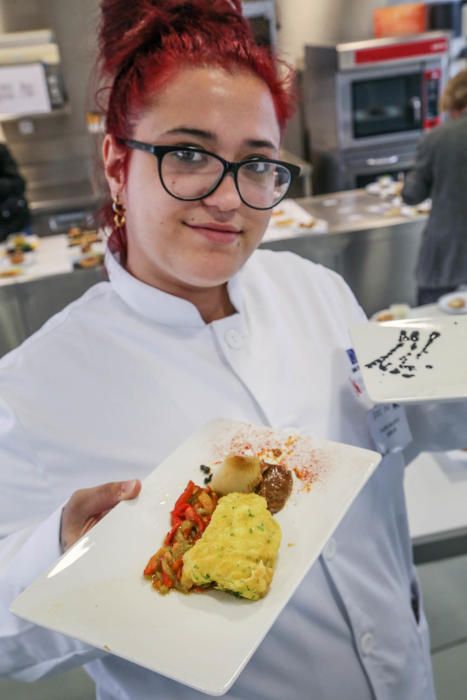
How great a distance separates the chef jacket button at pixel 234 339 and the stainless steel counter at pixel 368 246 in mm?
2293

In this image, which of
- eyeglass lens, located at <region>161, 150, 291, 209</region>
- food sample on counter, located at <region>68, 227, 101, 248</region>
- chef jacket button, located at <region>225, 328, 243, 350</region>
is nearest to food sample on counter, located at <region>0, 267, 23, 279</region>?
food sample on counter, located at <region>68, 227, 101, 248</region>

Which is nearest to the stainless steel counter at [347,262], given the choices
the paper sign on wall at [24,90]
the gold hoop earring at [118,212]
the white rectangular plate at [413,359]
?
the gold hoop earring at [118,212]

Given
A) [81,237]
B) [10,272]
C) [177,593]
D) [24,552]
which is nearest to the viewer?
[177,593]

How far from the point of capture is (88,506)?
2.80 ft

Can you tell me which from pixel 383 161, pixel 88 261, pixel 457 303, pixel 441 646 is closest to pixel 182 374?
pixel 441 646

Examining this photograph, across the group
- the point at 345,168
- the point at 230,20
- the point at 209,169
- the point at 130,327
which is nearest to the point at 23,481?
the point at 130,327

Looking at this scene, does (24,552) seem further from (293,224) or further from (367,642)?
(293,224)

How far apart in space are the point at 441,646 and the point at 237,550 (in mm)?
1251

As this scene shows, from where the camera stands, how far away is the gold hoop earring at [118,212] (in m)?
1.15

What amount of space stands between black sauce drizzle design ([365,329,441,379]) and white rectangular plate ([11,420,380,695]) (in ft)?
0.68

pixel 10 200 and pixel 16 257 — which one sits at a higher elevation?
pixel 10 200

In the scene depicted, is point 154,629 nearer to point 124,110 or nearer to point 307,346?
point 307,346

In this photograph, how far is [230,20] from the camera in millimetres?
1069

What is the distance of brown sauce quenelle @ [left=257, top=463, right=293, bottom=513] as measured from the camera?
875 mm
